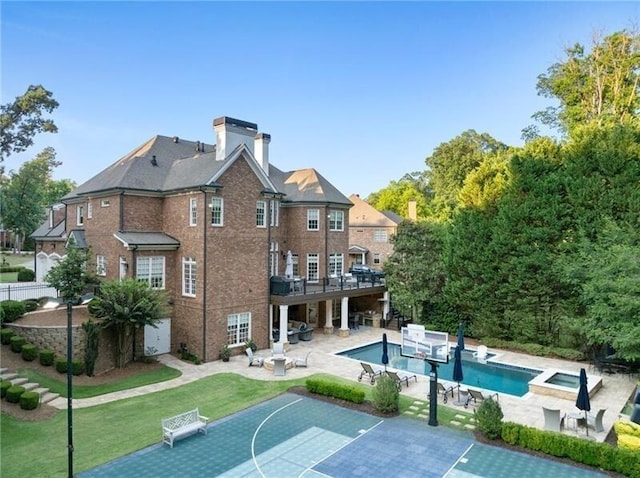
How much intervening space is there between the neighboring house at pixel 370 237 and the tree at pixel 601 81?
1888cm

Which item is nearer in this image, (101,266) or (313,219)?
(101,266)

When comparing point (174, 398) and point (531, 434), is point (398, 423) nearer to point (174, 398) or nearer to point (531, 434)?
point (531, 434)

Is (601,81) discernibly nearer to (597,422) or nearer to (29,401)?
(597,422)

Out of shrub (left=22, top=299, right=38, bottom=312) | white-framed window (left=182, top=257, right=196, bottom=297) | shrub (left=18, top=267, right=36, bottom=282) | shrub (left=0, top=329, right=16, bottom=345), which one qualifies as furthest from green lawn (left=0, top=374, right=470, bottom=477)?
shrub (left=18, top=267, right=36, bottom=282)

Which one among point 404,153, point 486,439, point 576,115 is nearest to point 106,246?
point 486,439

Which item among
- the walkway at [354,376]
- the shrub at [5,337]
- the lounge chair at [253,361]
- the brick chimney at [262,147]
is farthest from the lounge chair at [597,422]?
the shrub at [5,337]

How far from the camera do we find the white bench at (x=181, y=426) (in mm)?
12047

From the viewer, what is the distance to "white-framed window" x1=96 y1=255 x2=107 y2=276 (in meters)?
22.7

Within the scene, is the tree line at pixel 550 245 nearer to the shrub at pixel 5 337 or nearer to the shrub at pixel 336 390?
the shrub at pixel 336 390

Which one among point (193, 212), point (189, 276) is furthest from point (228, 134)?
point (189, 276)

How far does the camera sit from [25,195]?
55.8 m

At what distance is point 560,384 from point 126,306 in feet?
63.5

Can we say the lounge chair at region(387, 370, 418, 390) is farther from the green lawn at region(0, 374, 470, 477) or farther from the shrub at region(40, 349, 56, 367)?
the shrub at region(40, 349, 56, 367)

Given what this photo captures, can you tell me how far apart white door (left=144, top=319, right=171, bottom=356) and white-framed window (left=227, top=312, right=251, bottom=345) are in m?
3.20
